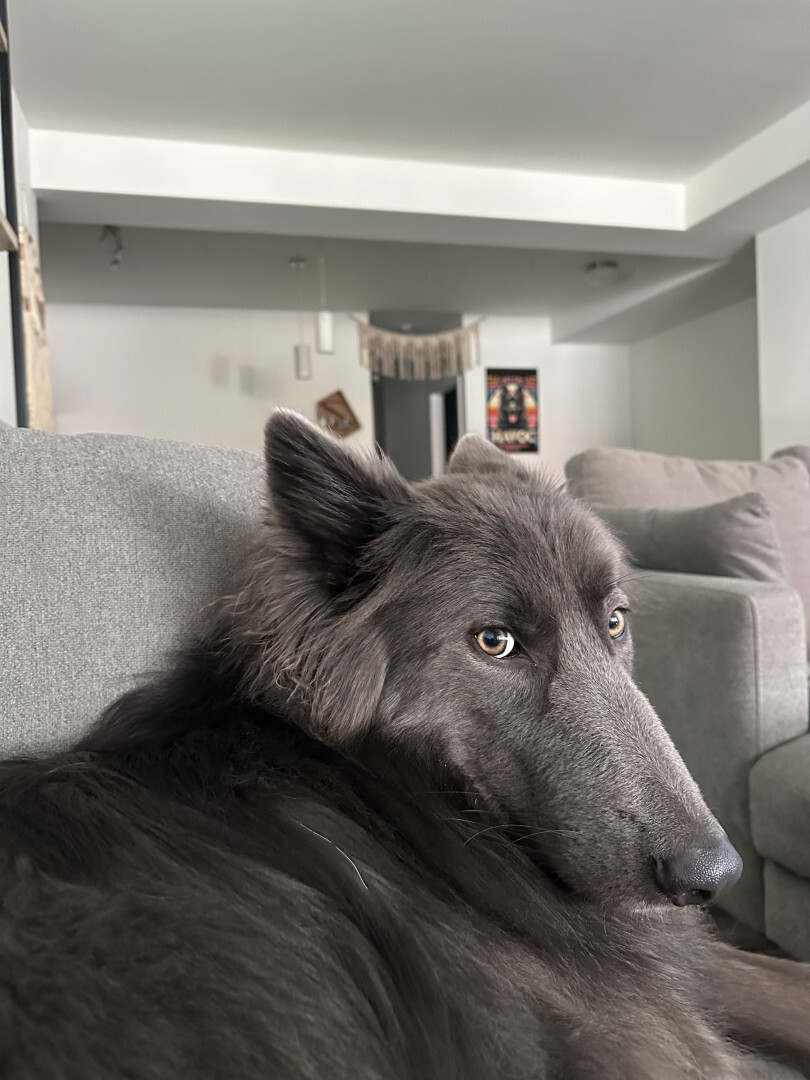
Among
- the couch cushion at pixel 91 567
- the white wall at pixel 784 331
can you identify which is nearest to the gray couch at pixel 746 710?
the couch cushion at pixel 91 567

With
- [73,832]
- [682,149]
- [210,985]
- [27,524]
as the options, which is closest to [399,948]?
[210,985]

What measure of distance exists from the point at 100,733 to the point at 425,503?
48cm

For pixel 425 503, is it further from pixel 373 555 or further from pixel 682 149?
pixel 682 149

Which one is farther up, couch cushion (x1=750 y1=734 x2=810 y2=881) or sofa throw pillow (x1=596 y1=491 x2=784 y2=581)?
sofa throw pillow (x1=596 y1=491 x2=784 y2=581)

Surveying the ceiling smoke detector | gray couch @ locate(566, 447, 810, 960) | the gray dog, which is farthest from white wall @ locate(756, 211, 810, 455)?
the gray dog

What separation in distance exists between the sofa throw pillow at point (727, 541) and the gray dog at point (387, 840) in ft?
4.27

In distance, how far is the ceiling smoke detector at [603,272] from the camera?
8.28 meters


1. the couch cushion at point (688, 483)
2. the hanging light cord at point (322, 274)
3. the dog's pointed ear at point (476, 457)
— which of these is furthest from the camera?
the hanging light cord at point (322, 274)

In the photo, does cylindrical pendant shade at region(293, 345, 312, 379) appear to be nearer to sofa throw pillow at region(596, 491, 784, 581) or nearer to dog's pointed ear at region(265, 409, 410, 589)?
sofa throw pillow at region(596, 491, 784, 581)

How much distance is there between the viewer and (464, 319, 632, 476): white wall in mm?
10797

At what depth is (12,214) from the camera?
3.03 meters

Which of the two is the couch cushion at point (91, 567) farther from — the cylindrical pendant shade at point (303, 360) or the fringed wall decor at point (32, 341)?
the cylindrical pendant shade at point (303, 360)

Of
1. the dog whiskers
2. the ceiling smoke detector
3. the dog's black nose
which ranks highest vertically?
the ceiling smoke detector

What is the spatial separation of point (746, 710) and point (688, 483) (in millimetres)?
1376
